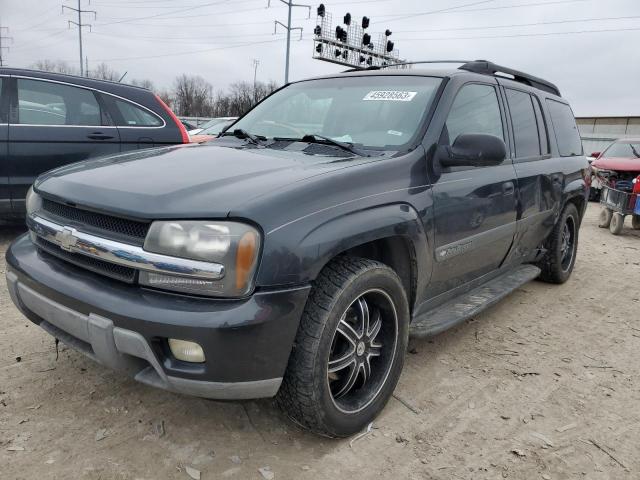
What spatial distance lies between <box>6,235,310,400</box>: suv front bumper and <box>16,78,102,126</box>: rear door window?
3759 mm

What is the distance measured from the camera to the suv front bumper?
1866 mm

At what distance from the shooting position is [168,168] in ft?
7.94

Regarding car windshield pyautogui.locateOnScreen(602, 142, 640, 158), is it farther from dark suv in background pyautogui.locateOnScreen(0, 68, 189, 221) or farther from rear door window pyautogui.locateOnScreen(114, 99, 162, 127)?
rear door window pyautogui.locateOnScreen(114, 99, 162, 127)

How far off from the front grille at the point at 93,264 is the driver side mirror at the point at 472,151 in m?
1.74

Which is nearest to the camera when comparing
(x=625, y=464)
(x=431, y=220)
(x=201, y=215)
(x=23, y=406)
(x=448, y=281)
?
(x=201, y=215)

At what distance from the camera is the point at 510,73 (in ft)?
13.2

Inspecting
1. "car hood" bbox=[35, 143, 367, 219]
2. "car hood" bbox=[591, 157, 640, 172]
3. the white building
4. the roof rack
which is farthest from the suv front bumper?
the white building

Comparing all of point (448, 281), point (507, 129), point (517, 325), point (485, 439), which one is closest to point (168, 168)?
point (448, 281)

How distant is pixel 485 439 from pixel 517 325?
1.71 meters

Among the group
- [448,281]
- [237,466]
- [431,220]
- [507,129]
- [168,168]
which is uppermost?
[507,129]

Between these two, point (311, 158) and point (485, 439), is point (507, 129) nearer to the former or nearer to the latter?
point (311, 158)

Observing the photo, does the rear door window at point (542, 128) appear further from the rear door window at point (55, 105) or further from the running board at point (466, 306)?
the rear door window at point (55, 105)

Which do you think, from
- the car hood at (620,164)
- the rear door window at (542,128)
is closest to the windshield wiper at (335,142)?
the rear door window at (542,128)

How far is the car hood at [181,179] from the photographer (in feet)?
6.50
